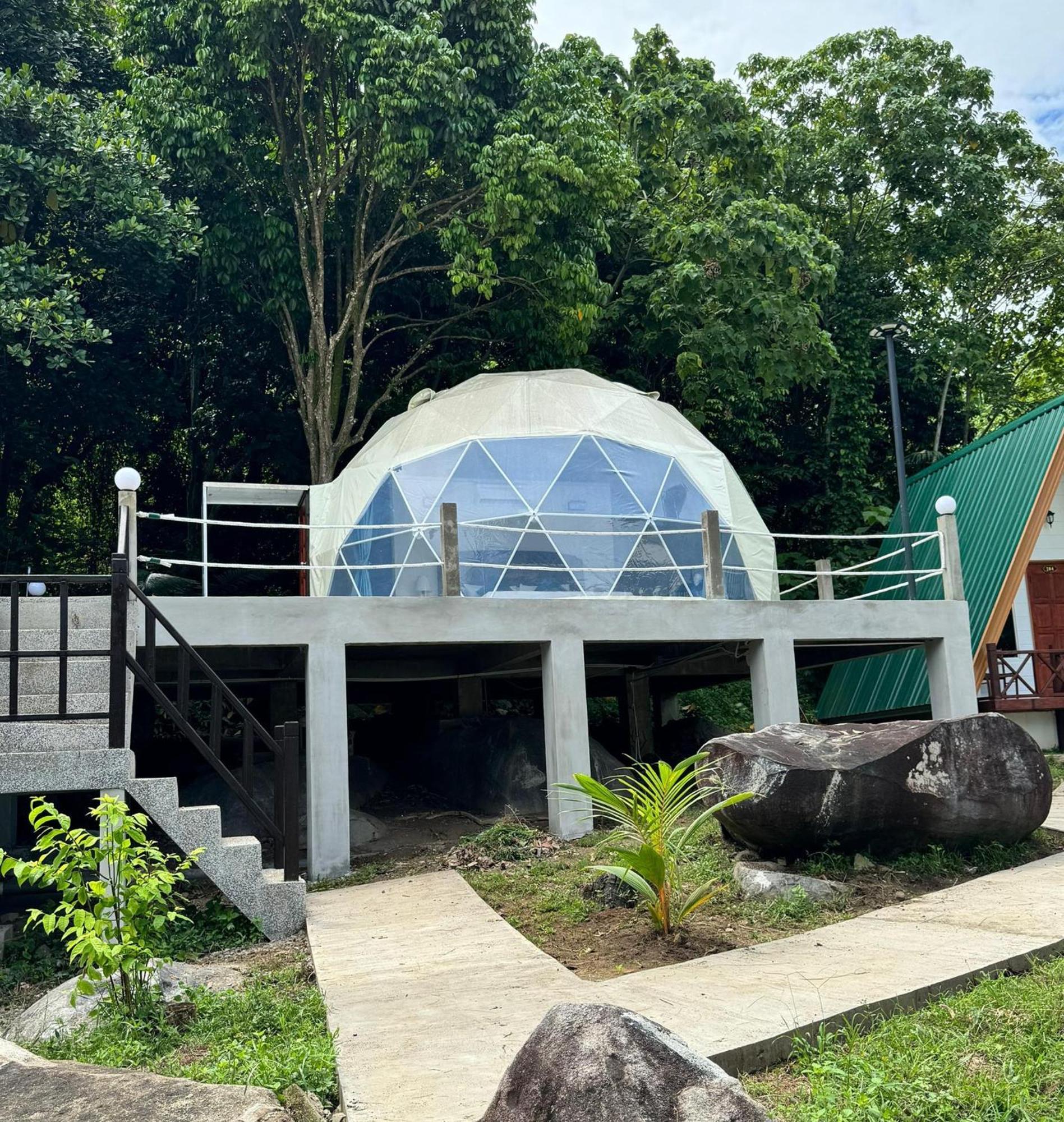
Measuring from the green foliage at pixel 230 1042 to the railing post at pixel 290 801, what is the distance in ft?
5.29

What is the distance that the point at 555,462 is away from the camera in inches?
521

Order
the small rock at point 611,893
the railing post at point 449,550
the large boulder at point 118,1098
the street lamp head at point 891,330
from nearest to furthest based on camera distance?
the large boulder at point 118,1098 < the small rock at point 611,893 < the railing post at point 449,550 < the street lamp head at point 891,330

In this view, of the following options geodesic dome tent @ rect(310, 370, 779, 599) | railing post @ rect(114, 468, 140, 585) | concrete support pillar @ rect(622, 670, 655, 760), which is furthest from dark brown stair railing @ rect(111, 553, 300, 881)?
concrete support pillar @ rect(622, 670, 655, 760)

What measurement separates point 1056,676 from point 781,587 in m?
5.96

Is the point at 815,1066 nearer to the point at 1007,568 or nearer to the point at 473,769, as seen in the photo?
the point at 473,769

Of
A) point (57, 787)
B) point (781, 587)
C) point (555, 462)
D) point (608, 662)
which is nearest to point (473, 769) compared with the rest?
point (608, 662)

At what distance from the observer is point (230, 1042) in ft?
16.5

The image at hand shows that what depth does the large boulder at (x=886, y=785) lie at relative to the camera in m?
7.59

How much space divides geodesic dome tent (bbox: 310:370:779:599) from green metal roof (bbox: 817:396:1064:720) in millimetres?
4053

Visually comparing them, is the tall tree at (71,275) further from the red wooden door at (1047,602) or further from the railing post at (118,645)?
the red wooden door at (1047,602)

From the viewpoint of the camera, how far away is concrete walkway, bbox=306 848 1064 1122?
4266 millimetres

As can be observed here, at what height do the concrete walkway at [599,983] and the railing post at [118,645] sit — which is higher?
the railing post at [118,645]

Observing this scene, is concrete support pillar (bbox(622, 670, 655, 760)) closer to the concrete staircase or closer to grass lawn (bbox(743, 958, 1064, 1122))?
the concrete staircase

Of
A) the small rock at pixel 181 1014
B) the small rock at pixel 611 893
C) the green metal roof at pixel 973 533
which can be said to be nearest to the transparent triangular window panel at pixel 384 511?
the small rock at pixel 611 893
